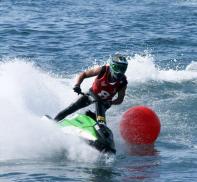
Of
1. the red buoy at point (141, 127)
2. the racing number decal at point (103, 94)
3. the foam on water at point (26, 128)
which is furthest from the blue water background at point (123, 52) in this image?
the racing number decal at point (103, 94)

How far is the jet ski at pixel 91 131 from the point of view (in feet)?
34.4

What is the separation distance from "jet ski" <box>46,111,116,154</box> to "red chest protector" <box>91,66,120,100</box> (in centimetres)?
41

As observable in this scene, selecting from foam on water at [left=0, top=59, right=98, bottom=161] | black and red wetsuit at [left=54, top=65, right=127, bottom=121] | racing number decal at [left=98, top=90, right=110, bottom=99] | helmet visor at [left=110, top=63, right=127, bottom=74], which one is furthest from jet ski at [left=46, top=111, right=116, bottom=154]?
helmet visor at [left=110, top=63, right=127, bottom=74]

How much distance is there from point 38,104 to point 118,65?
146 inches

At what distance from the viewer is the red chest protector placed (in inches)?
→ 448

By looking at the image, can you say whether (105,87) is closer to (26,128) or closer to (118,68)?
(118,68)

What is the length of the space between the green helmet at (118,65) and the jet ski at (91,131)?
94 cm

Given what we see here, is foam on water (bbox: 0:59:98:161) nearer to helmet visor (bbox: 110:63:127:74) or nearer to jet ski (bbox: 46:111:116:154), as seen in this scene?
jet ski (bbox: 46:111:116:154)

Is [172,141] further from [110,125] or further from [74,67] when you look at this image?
[74,67]

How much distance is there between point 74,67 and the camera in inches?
749

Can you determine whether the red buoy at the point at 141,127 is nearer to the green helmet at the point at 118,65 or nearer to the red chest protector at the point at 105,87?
the red chest protector at the point at 105,87

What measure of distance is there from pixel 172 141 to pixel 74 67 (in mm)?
7383

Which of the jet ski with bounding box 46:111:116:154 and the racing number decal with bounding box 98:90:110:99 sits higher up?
the racing number decal with bounding box 98:90:110:99

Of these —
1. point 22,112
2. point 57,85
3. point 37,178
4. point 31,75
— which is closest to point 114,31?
point 57,85
